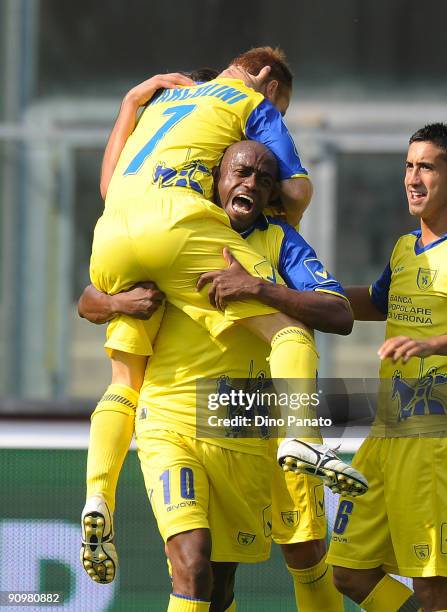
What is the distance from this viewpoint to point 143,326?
13.6 feet

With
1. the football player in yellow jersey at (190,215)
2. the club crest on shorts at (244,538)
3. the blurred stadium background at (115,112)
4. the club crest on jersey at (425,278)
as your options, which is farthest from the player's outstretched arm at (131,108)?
the blurred stadium background at (115,112)

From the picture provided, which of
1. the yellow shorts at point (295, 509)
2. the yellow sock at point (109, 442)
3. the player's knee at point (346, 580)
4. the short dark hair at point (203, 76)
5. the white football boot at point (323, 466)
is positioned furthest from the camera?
the short dark hair at point (203, 76)

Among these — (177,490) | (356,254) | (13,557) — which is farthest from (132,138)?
(356,254)

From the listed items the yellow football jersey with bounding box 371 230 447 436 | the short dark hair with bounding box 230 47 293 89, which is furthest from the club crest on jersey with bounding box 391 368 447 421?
the short dark hair with bounding box 230 47 293 89

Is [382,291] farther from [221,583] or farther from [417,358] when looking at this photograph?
[221,583]

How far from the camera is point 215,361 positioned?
4148mm

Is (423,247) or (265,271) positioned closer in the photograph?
(265,271)

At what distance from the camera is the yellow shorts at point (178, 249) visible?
3.98 meters

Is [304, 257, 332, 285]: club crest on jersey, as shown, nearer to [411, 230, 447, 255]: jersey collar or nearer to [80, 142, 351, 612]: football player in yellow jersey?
[80, 142, 351, 612]: football player in yellow jersey

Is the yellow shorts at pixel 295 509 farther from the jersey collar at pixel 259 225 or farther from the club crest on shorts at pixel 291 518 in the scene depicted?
the jersey collar at pixel 259 225

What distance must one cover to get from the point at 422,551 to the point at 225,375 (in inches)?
34.7

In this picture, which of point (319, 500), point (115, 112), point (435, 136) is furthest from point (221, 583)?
point (115, 112)

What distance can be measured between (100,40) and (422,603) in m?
3.81

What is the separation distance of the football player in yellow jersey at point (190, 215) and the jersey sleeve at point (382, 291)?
1.48 feet
